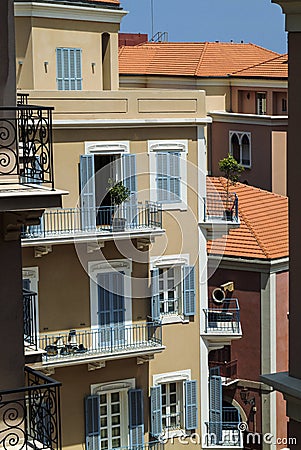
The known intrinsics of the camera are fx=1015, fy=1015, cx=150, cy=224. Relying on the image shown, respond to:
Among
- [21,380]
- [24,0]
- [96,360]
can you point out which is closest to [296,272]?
[21,380]

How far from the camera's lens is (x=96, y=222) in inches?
727

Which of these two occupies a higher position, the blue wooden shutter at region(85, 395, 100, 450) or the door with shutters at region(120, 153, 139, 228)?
the door with shutters at region(120, 153, 139, 228)

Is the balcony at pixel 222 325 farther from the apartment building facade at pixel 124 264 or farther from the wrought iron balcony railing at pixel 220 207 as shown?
the wrought iron balcony railing at pixel 220 207

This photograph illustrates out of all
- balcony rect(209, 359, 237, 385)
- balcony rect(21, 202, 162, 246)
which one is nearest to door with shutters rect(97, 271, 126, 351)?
balcony rect(21, 202, 162, 246)

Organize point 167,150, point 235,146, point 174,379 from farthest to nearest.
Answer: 1. point 235,146
2. point 174,379
3. point 167,150

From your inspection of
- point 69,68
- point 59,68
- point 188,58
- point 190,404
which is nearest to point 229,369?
point 190,404

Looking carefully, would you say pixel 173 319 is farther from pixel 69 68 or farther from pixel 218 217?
pixel 69 68

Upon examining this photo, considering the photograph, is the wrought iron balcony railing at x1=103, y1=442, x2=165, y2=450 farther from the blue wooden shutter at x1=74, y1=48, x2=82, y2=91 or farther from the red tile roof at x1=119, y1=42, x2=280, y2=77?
the red tile roof at x1=119, y1=42, x2=280, y2=77

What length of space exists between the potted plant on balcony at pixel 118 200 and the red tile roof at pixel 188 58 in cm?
1726

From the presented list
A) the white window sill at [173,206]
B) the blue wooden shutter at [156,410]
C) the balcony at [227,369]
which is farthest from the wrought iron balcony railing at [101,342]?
the balcony at [227,369]

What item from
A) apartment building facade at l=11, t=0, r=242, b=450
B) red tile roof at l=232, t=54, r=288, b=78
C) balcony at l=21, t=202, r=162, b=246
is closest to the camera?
balcony at l=21, t=202, r=162, b=246

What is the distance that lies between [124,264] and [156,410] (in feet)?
9.54

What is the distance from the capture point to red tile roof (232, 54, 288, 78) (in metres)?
32.5

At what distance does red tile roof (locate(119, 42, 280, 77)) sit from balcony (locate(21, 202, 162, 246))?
17052mm
